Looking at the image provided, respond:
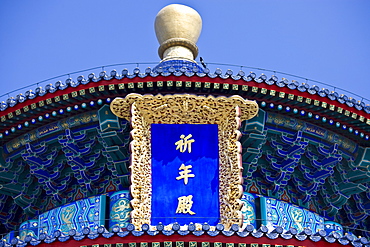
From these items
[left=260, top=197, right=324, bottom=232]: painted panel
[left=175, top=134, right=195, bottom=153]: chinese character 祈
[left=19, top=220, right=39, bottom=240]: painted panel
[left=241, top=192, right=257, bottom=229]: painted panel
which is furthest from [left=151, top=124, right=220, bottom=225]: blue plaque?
[left=19, top=220, right=39, bottom=240]: painted panel

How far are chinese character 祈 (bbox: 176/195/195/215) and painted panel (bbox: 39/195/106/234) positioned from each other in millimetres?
1751

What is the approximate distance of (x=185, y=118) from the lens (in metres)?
18.3

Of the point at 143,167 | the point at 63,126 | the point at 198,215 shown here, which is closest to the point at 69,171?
the point at 63,126

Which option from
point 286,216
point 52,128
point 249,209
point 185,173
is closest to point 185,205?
point 185,173

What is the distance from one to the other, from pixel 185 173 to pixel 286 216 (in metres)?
2.49

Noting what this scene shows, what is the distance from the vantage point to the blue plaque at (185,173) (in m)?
17.3

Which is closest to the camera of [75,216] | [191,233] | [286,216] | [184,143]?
[191,233]

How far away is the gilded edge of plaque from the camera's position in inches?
696

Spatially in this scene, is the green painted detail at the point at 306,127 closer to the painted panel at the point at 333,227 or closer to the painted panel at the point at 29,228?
the painted panel at the point at 333,227

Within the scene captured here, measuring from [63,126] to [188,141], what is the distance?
271cm

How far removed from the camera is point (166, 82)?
18.1 m

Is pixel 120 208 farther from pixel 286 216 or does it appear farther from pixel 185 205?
pixel 286 216

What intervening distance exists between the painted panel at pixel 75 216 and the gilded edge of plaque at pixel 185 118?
1345 millimetres

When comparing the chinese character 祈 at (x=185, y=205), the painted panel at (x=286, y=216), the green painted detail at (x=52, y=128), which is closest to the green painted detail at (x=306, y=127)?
the painted panel at (x=286, y=216)
